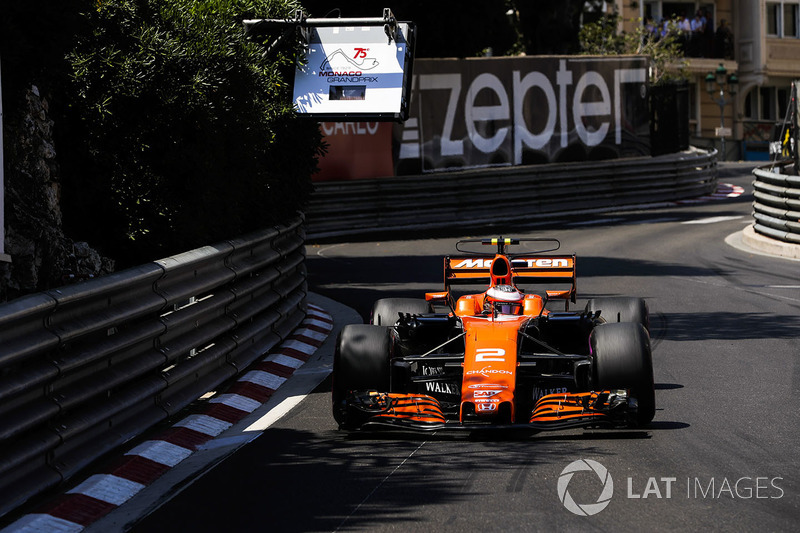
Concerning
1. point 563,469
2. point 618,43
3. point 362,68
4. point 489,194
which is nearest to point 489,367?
point 563,469

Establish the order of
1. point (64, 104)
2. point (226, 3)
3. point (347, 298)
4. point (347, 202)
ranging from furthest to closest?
point (347, 202)
point (347, 298)
point (226, 3)
point (64, 104)

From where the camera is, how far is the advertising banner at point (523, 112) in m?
25.2

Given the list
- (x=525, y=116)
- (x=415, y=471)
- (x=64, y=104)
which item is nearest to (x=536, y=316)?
(x=415, y=471)

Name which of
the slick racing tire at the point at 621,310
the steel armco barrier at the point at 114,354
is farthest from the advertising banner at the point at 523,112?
the slick racing tire at the point at 621,310

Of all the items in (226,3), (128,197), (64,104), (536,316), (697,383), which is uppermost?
(226,3)

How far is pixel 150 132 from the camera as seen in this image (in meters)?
10.1

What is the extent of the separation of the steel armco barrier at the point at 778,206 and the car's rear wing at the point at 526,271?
36.6 ft

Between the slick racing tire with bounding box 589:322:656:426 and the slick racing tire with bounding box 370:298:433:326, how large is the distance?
2069 millimetres

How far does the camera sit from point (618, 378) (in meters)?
7.56

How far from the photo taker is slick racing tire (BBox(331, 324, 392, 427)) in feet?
26.0

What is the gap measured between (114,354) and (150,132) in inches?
127

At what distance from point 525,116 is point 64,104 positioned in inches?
685

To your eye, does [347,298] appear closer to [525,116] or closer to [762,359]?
[762,359]

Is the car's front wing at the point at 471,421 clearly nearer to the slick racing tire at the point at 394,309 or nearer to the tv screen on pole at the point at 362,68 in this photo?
the slick racing tire at the point at 394,309
